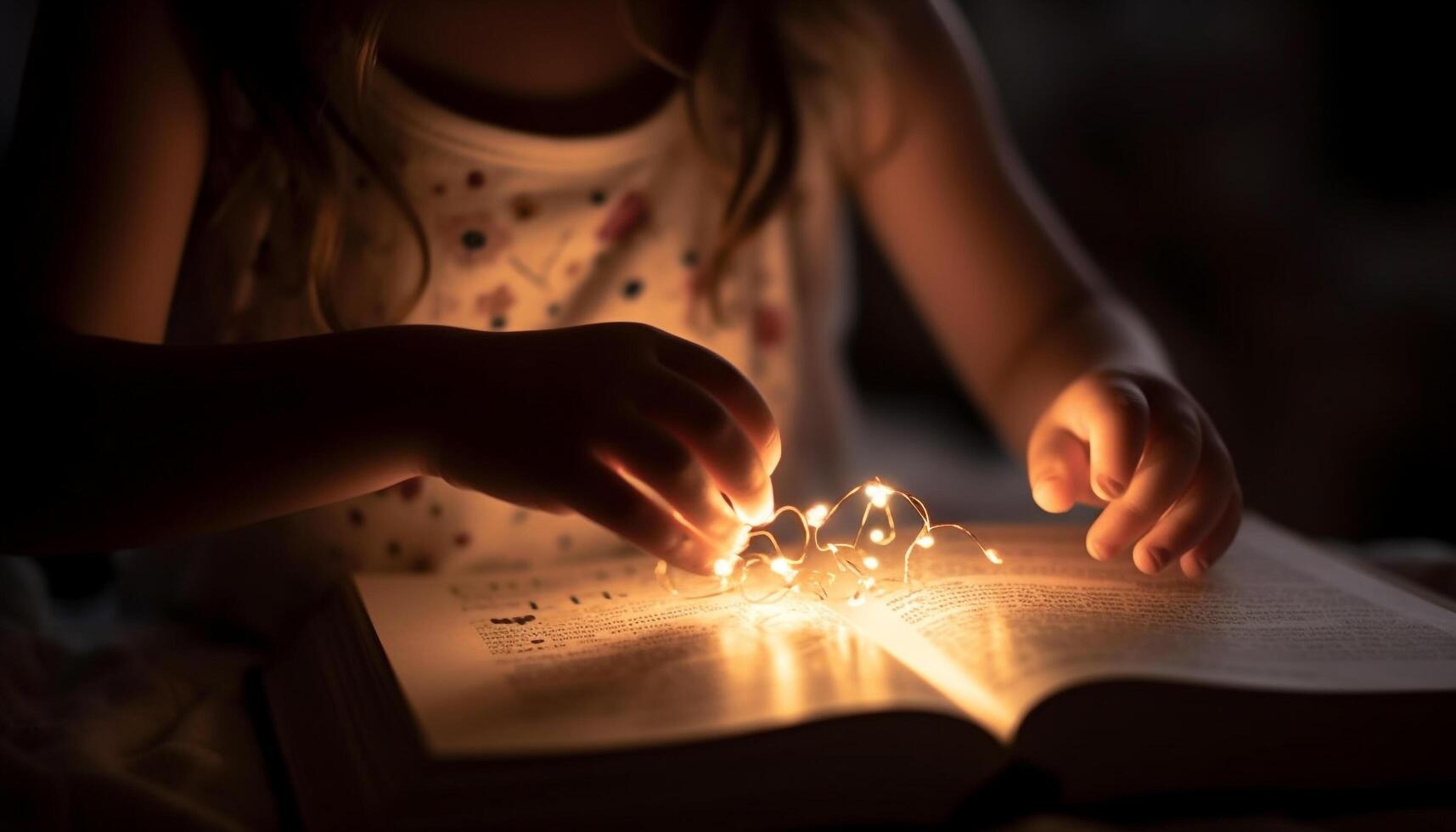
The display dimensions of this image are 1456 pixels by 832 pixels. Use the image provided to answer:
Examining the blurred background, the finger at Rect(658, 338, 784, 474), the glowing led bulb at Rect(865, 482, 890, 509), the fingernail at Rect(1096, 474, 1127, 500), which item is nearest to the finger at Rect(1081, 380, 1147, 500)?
the fingernail at Rect(1096, 474, 1127, 500)

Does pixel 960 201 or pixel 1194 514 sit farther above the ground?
pixel 960 201

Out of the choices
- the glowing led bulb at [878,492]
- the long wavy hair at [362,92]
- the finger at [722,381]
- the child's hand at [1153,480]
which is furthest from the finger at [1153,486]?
the long wavy hair at [362,92]

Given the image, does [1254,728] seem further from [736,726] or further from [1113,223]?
[1113,223]

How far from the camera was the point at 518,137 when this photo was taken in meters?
0.93

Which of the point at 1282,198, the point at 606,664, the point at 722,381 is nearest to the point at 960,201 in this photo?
the point at 722,381

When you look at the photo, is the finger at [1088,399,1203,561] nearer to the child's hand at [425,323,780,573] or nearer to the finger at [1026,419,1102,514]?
the finger at [1026,419,1102,514]

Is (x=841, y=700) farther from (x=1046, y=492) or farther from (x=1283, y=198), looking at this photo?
(x=1283, y=198)

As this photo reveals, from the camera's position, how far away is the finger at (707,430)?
635mm

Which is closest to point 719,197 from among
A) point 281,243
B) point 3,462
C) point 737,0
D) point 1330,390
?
point 737,0

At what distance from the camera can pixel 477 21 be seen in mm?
918

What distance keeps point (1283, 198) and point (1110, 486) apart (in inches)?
54.8

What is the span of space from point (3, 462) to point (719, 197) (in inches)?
24.5

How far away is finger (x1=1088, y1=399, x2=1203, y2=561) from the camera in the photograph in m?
0.75

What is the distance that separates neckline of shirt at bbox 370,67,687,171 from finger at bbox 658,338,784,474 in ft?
1.12
